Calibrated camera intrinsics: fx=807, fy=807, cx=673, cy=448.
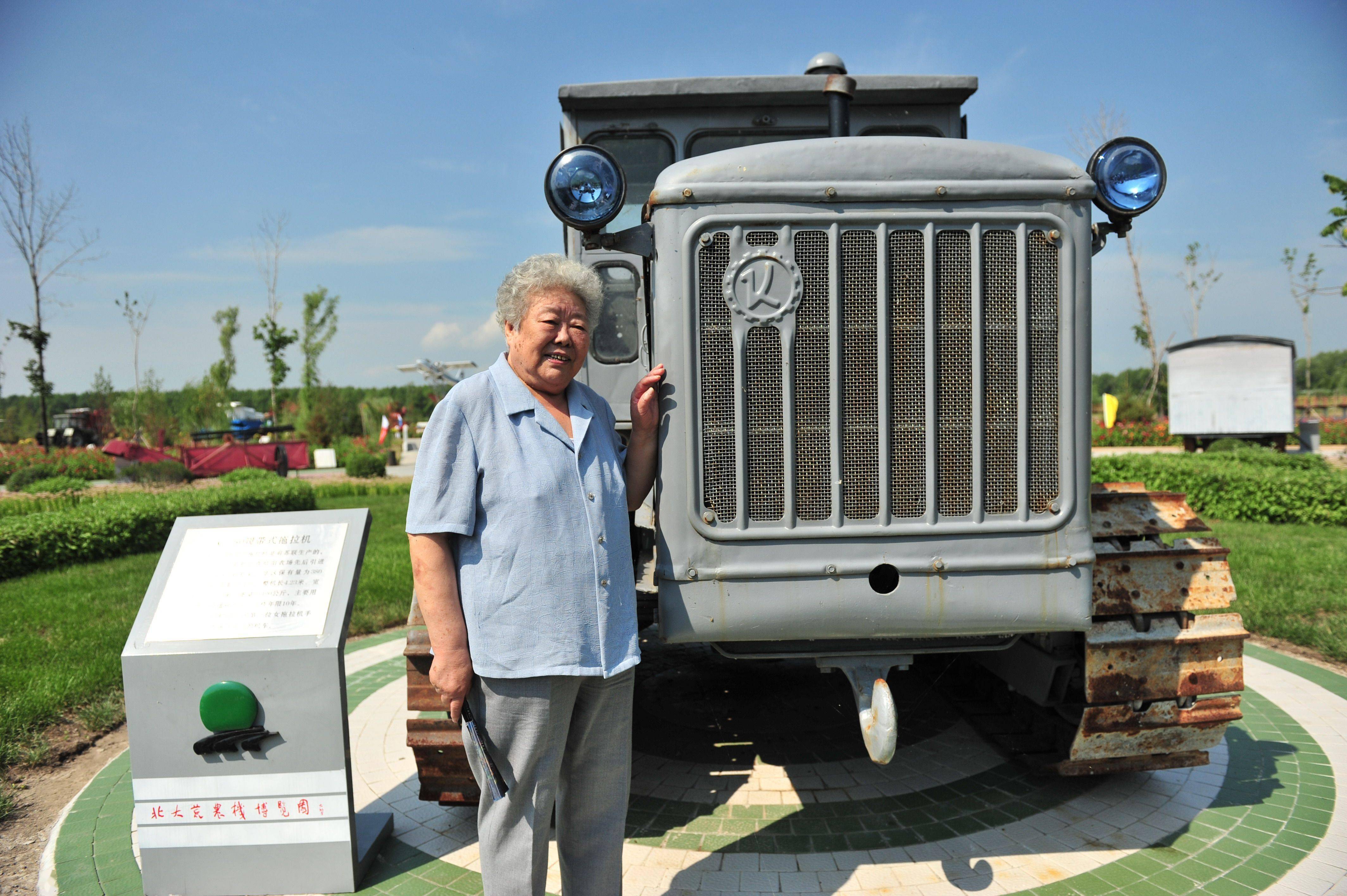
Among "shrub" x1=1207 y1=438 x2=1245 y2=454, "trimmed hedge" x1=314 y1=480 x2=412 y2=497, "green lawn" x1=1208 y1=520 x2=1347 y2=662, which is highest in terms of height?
"shrub" x1=1207 y1=438 x2=1245 y2=454

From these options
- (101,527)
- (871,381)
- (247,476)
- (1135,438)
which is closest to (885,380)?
(871,381)

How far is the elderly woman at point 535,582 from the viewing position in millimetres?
2166

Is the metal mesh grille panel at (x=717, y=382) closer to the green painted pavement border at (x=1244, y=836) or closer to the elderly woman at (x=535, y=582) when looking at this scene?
the elderly woman at (x=535, y=582)

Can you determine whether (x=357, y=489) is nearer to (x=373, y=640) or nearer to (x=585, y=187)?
(x=373, y=640)

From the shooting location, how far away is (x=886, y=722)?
265 centimetres

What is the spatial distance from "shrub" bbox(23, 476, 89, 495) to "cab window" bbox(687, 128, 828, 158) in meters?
15.3

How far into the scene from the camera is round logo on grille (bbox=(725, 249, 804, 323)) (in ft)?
8.43

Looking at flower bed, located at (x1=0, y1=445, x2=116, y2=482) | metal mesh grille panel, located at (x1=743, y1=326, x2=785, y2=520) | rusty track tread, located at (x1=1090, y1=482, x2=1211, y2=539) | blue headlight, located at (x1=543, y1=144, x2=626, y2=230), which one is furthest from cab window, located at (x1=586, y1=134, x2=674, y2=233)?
flower bed, located at (x1=0, y1=445, x2=116, y2=482)

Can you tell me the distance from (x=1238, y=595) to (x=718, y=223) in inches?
254

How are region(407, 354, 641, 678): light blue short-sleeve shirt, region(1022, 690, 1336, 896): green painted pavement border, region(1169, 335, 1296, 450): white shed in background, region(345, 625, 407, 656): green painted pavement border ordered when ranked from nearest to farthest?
region(407, 354, 641, 678): light blue short-sleeve shirt < region(1022, 690, 1336, 896): green painted pavement border < region(345, 625, 407, 656): green painted pavement border < region(1169, 335, 1296, 450): white shed in background

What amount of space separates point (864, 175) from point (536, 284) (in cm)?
110

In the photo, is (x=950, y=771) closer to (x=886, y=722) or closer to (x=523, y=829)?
(x=886, y=722)

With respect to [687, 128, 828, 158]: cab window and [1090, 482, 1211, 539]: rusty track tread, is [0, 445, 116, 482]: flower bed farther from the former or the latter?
[1090, 482, 1211, 539]: rusty track tread

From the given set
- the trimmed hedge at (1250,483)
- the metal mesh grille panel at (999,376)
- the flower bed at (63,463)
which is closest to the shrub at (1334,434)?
the trimmed hedge at (1250,483)
